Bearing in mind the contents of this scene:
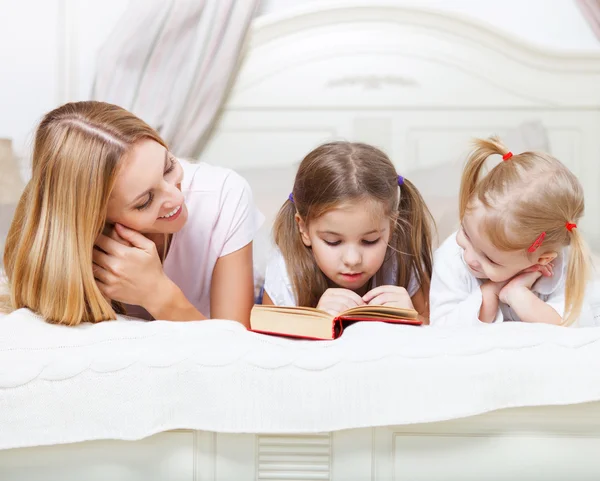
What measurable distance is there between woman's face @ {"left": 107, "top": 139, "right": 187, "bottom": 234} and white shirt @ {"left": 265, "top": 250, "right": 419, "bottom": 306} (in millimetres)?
403

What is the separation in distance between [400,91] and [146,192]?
157cm

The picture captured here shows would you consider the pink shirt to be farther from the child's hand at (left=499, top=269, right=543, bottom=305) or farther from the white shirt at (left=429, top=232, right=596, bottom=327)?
the child's hand at (left=499, top=269, right=543, bottom=305)

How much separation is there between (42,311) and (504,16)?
224cm

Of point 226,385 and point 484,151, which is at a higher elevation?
point 484,151

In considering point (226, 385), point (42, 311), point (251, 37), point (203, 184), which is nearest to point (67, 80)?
point (251, 37)

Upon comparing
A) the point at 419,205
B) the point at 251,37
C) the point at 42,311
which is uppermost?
the point at 251,37

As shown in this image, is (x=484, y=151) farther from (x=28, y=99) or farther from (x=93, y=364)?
(x=28, y=99)

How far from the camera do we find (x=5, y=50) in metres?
2.88

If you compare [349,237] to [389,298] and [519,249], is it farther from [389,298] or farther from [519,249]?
[519,249]

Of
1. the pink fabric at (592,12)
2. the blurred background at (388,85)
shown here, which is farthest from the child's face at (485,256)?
the pink fabric at (592,12)

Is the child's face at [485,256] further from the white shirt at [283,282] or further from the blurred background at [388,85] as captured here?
the blurred background at [388,85]

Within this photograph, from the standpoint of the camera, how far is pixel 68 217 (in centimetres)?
146

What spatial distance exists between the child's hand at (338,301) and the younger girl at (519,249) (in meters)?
0.23

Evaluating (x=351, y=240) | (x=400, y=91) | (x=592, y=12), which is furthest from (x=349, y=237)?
(x=592, y=12)
